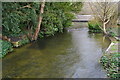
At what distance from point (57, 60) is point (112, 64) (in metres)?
3.08

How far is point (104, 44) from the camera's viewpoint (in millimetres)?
13359

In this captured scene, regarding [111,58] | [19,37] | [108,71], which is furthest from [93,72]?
[19,37]

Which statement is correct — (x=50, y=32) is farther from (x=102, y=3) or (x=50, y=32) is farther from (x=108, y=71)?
(x=108, y=71)

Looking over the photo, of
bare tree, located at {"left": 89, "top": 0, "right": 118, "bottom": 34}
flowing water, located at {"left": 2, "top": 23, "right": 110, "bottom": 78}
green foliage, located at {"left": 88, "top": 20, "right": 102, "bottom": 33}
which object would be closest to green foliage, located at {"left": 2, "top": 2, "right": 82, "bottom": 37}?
flowing water, located at {"left": 2, "top": 23, "right": 110, "bottom": 78}

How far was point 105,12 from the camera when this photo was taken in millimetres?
15406

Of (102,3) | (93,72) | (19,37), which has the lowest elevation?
(93,72)

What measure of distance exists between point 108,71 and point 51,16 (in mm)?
8438

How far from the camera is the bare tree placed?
15289 mm

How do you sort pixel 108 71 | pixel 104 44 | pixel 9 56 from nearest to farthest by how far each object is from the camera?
pixel 108 71 → pixel 9 56 → pixel 104 44

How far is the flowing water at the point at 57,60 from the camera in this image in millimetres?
8539

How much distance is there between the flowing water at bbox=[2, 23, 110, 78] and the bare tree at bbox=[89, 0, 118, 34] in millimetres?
2452

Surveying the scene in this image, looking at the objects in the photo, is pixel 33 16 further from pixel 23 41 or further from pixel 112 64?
pixel 112 64

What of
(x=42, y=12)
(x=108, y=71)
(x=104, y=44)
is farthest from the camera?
(x=42, y=12)

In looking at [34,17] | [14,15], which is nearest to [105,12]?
[34,17]
